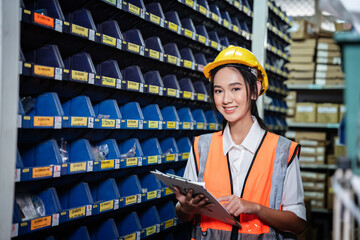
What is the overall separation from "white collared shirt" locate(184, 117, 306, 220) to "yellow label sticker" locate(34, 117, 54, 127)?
1018 mm

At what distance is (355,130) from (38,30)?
2325 millimetres

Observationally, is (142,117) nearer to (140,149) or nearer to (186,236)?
(140,149)

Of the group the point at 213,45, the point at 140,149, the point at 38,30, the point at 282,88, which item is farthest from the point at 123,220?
the point at 282,88

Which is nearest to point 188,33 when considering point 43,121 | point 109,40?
point 109,40

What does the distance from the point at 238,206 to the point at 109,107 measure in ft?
5.86

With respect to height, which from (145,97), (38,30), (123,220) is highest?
(38,30)

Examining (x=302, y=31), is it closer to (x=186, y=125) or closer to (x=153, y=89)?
(x=186, y=125)

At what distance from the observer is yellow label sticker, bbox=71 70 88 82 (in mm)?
2982

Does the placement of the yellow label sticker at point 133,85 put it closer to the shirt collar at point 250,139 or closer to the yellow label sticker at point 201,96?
the yellow label sticker at point 201,96

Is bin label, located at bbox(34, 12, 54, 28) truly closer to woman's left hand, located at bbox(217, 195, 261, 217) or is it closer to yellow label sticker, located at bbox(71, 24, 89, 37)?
yellow label sticker, located at bbox(71, 24, 89, 37)

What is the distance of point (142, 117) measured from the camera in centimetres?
375

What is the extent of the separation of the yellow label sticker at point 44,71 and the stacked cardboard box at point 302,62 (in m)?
5.46

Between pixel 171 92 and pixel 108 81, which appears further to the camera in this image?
pixel 171 92

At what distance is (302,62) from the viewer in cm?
735
